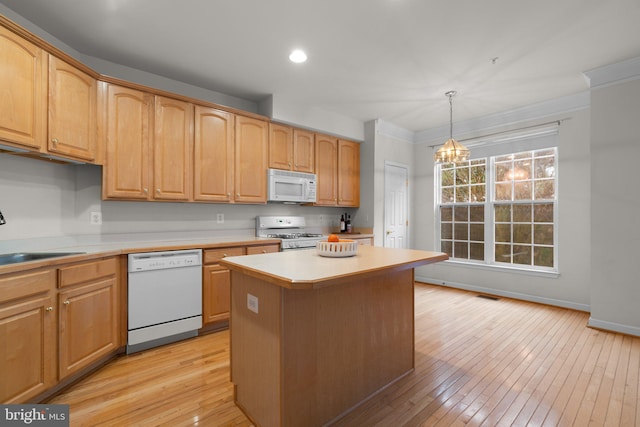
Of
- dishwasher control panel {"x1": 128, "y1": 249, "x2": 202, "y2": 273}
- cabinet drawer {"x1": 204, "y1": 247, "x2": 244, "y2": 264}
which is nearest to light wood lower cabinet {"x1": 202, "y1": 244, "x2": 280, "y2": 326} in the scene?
cabinet drawer {"x1": 204, "y1": 247, "x2": 244, "y2": 264}

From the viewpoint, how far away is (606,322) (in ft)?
10.1

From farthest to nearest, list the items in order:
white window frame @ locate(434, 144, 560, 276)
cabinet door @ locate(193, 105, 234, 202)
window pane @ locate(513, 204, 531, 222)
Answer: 1. window pane @ locate(513, 204, 531, 222)
2. white window frame @ locate(434, 144, 560, 276)
3. cabinet door @ locate(193, 105, 234, 202)

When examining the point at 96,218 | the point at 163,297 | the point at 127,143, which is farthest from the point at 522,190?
the point at 96,218

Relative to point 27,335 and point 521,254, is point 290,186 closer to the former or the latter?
point 27,335

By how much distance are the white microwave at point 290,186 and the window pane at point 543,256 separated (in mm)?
3220

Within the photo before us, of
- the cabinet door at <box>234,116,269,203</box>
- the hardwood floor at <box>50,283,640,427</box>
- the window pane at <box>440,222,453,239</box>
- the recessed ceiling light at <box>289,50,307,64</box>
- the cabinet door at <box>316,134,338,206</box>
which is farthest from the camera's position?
the window pane at <box>440,222,453,239</box>

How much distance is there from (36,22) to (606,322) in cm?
588

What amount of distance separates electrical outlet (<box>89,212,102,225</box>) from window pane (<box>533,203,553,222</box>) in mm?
5305

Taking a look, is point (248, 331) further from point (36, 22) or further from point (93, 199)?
point (36, 22)

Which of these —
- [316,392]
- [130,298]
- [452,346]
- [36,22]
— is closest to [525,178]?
[452,346]

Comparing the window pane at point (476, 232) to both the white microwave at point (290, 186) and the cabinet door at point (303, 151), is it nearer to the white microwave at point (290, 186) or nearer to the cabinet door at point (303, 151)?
the white microwave at point (290, 186)

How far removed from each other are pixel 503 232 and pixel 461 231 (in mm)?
616

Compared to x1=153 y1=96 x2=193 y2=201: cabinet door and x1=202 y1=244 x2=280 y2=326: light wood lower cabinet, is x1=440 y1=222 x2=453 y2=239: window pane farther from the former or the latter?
x1=153 y1=96 x2=193 y2=201: cabinet door

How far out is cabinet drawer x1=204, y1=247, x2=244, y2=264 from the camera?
9.46ft
